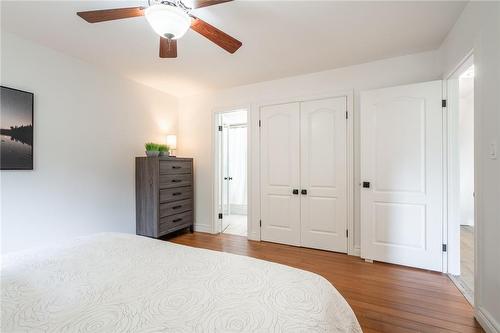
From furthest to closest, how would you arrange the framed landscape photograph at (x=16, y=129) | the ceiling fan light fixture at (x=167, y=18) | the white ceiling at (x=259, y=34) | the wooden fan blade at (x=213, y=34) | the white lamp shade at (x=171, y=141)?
the white lamp shade at (x=171, y=141)
the framed landscape photograph at (x=16, y=129)
the white ceiling at (x=259, y=34)
the wooden fan blade at (x=213, y=34)
the ceiling fan light fixture at (x=167, y=18)

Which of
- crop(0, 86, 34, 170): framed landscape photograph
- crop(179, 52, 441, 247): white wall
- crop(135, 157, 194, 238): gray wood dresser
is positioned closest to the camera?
crop(0, 86, 34, 170): framed landscape photograph

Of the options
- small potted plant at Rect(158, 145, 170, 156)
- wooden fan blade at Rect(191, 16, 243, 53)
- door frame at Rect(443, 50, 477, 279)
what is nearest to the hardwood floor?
door frame at Rect(443, 50, 477, 279)

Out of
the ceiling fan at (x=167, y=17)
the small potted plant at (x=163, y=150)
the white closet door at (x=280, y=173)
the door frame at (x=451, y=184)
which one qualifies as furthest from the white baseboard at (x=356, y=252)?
the small potted plant at (x=163, y=150)

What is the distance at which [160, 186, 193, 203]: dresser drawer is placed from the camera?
3.34m

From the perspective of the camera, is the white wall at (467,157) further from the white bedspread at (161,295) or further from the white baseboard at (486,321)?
the white bedspread at (161,295)

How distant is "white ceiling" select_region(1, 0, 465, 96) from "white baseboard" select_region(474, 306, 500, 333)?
2242 millimetres

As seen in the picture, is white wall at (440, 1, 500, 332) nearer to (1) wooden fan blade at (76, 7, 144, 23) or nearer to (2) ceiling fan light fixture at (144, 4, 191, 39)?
(2) ceiling fan light fixture at (144, 4, 191, 39)

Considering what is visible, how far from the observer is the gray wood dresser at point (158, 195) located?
3.22 meters

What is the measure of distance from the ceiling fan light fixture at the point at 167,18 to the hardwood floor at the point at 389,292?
7.49 feet

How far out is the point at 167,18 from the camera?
1385 millimetres

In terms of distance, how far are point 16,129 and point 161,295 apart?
7.64ft

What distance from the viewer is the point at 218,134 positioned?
155 inches

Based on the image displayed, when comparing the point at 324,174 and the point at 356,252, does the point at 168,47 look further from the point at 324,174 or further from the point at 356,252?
the point at 356,252

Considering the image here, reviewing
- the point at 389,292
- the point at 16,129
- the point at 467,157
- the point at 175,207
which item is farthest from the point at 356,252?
the point at 16,129
